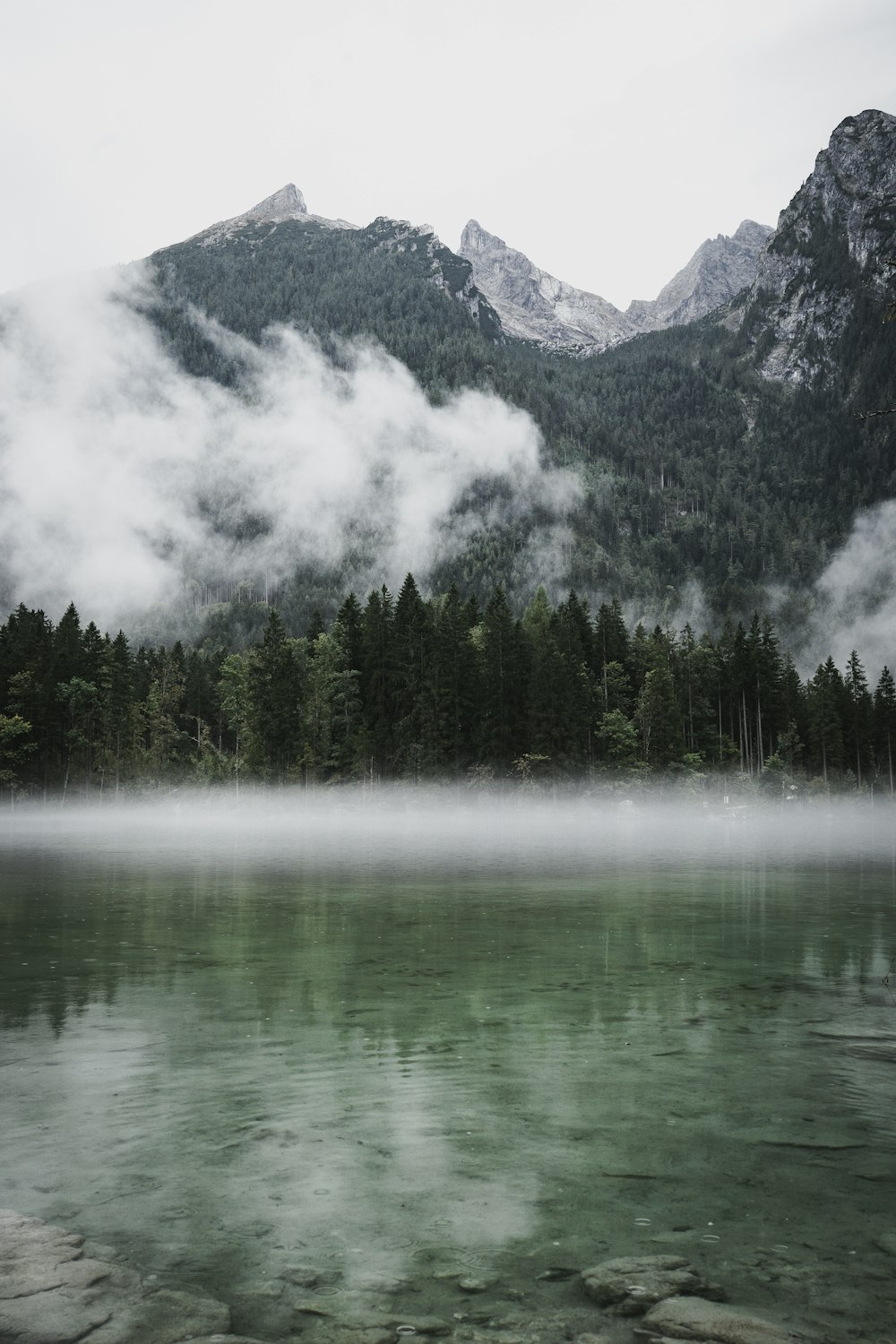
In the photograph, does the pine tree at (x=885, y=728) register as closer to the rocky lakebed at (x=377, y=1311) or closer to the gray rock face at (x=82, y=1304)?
the rocky lakebed at (x=377, y=1311)

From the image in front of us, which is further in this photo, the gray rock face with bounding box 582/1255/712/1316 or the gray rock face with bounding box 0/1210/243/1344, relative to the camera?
the gray rock face with bounding box 582/1255/712/1316

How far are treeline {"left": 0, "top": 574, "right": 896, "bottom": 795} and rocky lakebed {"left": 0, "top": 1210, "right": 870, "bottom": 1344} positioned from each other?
9796 cm

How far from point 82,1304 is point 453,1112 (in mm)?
4597

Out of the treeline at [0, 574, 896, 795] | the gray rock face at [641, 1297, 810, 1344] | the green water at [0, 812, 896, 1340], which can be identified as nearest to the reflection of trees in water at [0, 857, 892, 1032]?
the green water at [0, 812, 896, 1340]

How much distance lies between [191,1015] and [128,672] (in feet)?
411

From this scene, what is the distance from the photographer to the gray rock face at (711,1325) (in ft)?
19.0

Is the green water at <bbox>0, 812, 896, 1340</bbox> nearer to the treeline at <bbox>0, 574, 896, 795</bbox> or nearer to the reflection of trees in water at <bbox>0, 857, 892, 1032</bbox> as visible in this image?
the reflection of trees in water at <bbox>0, 857, 892, 1032</bbox>

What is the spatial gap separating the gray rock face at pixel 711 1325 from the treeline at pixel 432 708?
9828 centimetres

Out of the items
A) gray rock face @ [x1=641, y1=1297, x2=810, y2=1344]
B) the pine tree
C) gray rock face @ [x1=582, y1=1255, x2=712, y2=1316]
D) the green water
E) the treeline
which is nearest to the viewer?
gray rock face @ [x1=641, y1=1297, x2=810, y2=1344]

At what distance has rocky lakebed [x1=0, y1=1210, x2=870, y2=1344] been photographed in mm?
5824

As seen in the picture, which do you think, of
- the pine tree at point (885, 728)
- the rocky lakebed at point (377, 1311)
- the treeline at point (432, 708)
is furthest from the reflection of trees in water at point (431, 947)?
the pine tree at point (885, 728)

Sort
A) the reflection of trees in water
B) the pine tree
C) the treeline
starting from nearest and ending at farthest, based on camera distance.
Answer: the reflection of trees in water → the treeline → the pine tree

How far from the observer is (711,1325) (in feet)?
19.5

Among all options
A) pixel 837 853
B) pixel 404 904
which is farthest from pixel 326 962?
pixel 837 853
